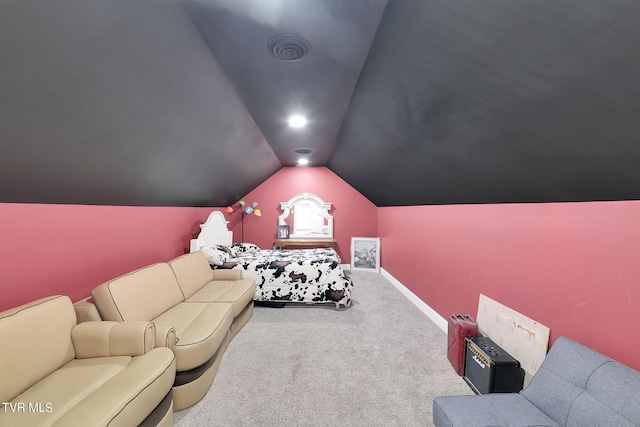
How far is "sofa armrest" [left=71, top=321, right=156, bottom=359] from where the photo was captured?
163cm

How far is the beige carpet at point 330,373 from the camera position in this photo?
173 cm

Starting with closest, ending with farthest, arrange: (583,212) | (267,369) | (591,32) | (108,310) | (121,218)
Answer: (591,32) < (583,212) < (108,310) < (267,369) < (121,218)

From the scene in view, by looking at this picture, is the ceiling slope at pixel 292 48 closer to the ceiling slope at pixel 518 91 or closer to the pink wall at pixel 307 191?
the ceiling slope at pixel 518 91

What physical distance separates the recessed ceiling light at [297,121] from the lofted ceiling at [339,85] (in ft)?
0.86

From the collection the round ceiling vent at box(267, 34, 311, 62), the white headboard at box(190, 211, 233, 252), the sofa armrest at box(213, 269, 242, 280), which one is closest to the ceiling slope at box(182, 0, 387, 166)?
the round ceiling vent at box(267, 34, 311, 62)

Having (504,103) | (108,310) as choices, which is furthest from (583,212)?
(108,310)

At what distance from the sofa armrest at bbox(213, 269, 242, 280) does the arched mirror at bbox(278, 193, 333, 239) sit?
94.7 inches

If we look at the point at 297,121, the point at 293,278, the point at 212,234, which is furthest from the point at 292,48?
the point at 212,234

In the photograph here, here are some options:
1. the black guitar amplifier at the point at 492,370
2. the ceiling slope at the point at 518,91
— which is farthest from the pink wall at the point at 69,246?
the black guitar amplifier at the point at 492,370

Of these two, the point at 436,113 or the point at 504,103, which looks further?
the point at 436,113

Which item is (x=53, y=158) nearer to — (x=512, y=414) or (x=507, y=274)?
(x=512, y=414)

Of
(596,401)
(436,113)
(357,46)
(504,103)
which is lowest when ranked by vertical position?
(596,401)

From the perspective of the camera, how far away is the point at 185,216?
386cm

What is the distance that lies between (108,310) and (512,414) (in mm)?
2724
